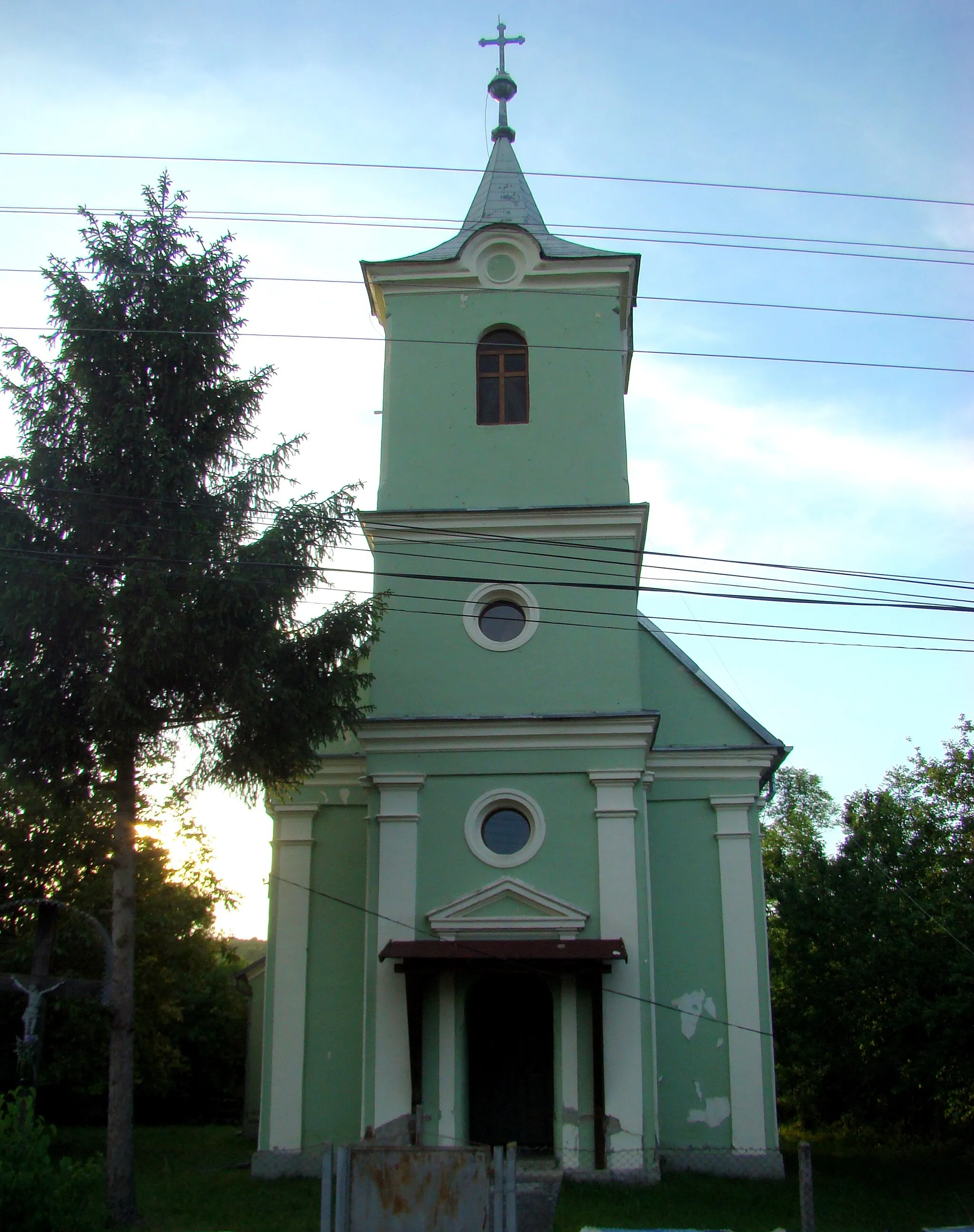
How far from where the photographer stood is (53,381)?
1298 centimetres

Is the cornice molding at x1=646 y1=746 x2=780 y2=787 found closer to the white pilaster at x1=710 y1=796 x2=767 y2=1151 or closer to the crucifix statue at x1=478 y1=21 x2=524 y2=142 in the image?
the white pilaster at x1=710 y1=796 x2=767 y2=1151

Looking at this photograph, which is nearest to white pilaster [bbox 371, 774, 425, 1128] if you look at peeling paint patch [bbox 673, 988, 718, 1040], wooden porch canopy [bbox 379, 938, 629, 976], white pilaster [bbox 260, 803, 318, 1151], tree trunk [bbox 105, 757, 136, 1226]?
wooden porch canopy [bbox 379, 938, 629, 976]

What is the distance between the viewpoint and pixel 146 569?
12.1 metres

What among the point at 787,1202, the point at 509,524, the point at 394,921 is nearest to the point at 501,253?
the point at 509,524

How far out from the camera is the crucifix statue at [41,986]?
11656mm

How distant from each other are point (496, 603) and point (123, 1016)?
7054 millimetres

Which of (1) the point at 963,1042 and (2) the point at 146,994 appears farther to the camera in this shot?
(2) the point at 146,994

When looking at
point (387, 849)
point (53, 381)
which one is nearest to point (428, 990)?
point (387, 849)

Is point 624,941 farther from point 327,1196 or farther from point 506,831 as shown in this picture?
point 327,1196

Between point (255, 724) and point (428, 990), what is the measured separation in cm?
424

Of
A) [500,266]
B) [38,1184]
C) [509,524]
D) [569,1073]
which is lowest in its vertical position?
[38,1184]

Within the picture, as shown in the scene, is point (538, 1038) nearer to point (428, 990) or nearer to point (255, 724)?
point (428, 990)

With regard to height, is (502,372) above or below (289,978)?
above

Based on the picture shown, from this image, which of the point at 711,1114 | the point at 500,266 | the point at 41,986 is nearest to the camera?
the point at 41,986
